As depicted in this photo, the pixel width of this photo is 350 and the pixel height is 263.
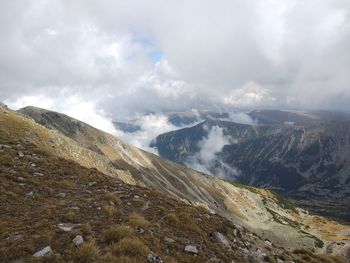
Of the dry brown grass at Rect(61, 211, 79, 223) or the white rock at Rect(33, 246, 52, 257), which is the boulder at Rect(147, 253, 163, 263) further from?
the dry brown grass at Rect(61, 211, 79, 223)

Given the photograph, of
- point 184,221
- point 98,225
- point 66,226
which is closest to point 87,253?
point 98,225

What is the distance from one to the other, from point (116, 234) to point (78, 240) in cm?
200

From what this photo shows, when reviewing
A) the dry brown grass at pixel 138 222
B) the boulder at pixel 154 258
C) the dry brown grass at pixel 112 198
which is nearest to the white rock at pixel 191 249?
the boulder at pixel 154 258

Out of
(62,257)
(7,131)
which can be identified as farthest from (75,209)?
(7,131)

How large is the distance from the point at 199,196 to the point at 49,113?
98478mm

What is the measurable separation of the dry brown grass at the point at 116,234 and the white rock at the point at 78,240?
1.26 metres

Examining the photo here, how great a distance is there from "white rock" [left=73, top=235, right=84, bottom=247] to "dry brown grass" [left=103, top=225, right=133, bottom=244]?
4.14ft

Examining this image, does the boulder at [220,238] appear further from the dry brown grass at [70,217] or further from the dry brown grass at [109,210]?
the dry brown grass at [70,217]

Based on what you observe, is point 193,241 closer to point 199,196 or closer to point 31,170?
point 31,170

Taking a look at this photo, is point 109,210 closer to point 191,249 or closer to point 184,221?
point 184,221

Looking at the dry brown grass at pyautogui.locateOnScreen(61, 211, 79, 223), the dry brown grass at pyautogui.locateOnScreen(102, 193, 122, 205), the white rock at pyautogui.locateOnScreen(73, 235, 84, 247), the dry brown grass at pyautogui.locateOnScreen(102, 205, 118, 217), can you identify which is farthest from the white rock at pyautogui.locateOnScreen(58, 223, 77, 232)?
the dry brown grass at pyautogui.locateOnScreen(102, 193, 122, 205)

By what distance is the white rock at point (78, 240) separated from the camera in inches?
620

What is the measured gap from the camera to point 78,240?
52.6ft

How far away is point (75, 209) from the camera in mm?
21438
